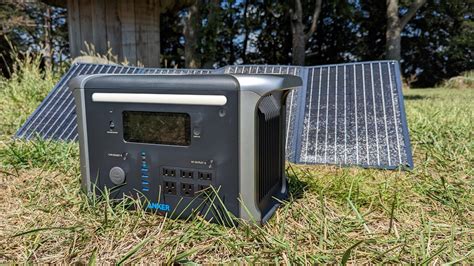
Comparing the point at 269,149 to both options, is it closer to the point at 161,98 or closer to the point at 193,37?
the point at 161,98

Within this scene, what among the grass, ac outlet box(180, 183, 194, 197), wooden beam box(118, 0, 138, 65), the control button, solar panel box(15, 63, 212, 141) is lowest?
the grass

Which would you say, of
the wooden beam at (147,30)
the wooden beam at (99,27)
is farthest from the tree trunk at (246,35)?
the wooden beam at (99,27)

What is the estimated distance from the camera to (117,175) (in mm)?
1469

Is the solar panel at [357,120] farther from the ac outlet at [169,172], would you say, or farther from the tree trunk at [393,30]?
the tree trunk at [393,30]

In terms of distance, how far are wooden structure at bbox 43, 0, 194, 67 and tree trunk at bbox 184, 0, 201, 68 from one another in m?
6.06

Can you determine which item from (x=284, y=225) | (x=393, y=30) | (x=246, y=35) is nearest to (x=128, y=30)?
(x=284, y=225)

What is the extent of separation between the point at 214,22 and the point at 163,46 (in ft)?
Result: 26.0

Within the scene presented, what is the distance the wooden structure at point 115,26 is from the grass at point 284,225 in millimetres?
2688

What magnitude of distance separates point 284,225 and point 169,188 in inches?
19.3

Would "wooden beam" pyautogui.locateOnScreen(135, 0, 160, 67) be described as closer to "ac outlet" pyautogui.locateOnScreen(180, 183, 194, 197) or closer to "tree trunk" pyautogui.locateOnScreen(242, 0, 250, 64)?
"ac outlet" pyautogui.locateOnScreen(180, 183, 194, 197)

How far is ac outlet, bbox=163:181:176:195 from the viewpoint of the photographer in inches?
54.9

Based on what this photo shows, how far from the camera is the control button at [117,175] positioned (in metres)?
1.46

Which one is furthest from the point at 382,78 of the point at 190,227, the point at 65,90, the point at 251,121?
the point at 65,90

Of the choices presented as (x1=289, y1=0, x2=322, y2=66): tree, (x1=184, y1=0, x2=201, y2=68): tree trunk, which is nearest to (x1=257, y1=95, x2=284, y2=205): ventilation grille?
(x1=184, y1=0, x2=201, y2=68): tree trunk
